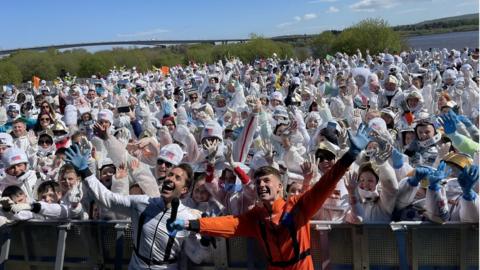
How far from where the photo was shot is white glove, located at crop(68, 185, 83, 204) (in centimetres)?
515

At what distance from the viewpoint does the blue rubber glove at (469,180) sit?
12.6 feet

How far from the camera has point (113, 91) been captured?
20.7 metres

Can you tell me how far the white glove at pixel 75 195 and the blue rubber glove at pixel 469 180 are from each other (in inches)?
135

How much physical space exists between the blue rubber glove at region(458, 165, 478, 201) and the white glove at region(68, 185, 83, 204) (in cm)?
342

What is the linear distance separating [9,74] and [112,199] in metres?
47.9

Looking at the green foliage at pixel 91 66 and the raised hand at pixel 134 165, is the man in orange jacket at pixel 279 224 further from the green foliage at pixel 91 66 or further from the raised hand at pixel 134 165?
the green foliage at pixel 91 66

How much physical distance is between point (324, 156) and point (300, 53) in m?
56.6

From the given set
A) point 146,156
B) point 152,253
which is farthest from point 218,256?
point 146,156

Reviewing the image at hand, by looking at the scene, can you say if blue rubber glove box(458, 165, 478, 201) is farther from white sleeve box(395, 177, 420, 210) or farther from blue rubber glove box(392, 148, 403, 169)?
blue rubber glove box(392, 148, 403, 169)

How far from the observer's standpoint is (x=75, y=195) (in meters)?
5.34

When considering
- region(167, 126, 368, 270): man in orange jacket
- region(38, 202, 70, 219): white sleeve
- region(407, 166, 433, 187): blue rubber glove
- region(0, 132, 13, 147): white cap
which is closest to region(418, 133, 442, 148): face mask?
region(407, 166, 433, 187): blue rubber glove

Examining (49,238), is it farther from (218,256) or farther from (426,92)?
(426,92)

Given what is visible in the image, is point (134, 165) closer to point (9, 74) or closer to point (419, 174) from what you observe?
point (419, 174)

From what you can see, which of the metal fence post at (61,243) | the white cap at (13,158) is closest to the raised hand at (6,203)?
the metal fence post at (61,243)
